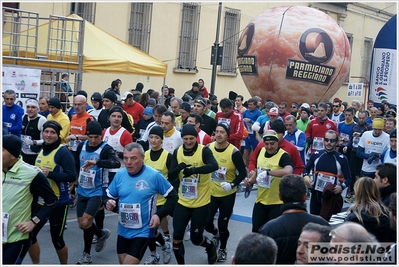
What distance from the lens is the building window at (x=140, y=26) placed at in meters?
23.2

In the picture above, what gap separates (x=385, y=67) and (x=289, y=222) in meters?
17.3

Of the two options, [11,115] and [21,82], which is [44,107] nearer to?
[11,115]

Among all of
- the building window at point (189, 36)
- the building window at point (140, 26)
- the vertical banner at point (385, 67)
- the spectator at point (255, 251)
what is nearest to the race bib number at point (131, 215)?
the spectator at point (255, 251)

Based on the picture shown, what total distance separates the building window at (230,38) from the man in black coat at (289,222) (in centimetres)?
2228

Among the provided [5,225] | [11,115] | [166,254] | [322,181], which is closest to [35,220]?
[5,225]

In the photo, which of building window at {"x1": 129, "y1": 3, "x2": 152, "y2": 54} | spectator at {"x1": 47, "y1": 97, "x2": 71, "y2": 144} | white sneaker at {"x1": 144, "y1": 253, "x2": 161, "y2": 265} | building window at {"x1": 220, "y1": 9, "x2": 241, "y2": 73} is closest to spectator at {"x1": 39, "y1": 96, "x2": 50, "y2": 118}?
spectator at {"x1": 47, "y1": 97, "x2": 71, "y2": 144}

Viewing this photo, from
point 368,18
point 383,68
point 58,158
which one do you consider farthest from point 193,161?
point 368,18

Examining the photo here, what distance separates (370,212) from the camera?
545 centimetres

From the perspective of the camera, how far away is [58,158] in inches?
274

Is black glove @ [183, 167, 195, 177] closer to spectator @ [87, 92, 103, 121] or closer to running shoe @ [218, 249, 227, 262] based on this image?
running shoe @ [218, 249, 227, 262]

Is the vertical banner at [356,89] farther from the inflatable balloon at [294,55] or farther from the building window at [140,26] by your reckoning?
the building window at [140,26]

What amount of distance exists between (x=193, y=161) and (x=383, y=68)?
15195mm

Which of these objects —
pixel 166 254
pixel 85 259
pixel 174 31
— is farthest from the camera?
pixel 174 31

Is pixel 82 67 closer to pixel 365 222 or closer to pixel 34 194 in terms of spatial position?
pixel 34 194
